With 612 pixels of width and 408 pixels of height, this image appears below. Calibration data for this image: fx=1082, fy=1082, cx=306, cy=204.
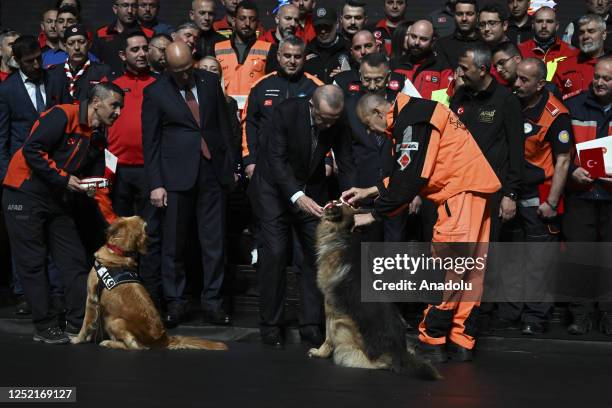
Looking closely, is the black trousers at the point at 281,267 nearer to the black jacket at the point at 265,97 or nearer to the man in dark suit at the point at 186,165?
the man in dark suit at the point at 186,165

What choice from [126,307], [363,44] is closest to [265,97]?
[363,44]

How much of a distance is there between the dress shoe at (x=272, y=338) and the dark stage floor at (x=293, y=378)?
0.09 metres

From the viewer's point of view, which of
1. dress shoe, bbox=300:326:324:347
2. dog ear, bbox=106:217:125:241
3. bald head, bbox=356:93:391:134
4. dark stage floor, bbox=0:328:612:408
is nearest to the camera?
dark stage floor, bbox=0:328:612:408

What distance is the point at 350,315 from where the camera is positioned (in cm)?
804

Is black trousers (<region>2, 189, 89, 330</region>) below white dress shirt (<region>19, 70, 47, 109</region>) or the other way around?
below

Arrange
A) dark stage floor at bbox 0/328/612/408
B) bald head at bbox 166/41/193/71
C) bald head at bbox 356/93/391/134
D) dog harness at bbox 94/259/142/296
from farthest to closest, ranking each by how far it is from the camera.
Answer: bald head at bbox 166/41/193/71 < dog harness at bbox 94/259/142/296 < bald head at bbox 356/93/391/134 < dark stage floor at bbox 0/328/612/408

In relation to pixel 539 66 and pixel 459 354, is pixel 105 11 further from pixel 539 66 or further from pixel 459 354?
pixel 459 354

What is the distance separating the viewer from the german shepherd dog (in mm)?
7834

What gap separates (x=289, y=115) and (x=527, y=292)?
8.75 ft

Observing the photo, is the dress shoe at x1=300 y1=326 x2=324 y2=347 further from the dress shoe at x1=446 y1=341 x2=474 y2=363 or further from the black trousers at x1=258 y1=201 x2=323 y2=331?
the dress shoe at x1=446 y1=341 x2=474 y2=363

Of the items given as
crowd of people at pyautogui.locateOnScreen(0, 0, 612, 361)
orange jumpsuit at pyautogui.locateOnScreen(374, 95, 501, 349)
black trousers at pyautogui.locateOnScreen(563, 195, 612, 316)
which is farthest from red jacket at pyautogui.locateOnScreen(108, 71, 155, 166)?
black trousers at pyautogui.locateOnScreen(563, 195, 612, 316)

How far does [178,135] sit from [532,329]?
139 inches

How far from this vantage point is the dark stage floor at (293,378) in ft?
23.0

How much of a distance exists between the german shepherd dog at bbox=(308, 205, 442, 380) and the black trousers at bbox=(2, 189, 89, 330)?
220cm
